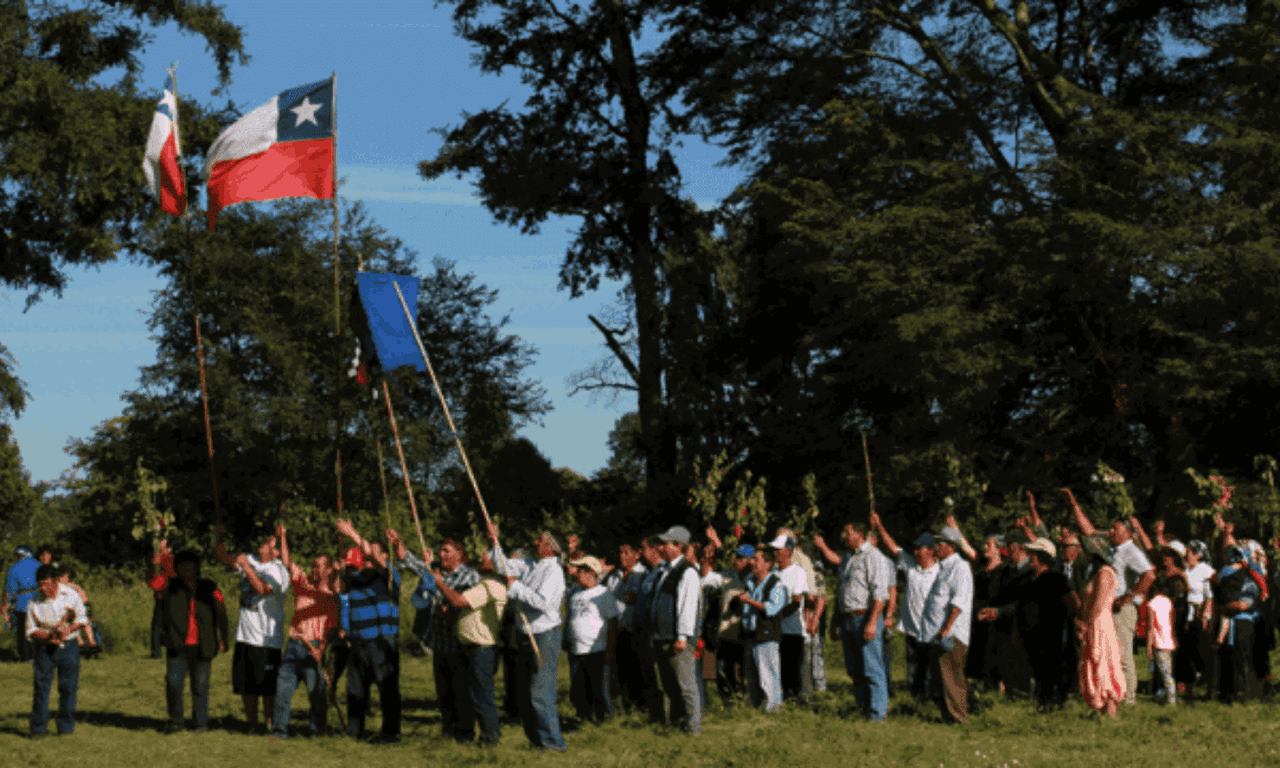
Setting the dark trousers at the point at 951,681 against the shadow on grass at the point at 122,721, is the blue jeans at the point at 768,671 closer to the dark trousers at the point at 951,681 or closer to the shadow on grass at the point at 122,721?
the dark trousers at the point at 951,681

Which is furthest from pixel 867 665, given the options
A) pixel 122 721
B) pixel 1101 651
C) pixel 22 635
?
pixel 22 635

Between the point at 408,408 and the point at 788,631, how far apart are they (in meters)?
29.8

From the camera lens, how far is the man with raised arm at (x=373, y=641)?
39.5 feet

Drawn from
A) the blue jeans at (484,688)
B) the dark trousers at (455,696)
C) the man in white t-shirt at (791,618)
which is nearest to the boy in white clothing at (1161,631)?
the man in white t-shirt at (791,618)

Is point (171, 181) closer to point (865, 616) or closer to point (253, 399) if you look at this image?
point (865, 616)

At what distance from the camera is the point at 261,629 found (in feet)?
41.3

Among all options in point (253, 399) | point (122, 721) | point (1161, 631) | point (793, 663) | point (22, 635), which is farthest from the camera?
point (253, 399)

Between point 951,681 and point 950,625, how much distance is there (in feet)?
2.07

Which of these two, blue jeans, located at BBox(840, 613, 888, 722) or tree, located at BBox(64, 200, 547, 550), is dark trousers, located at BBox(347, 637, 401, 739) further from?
tree, located at BBox(64, 200, 547, 550)

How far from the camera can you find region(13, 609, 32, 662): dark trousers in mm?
19000

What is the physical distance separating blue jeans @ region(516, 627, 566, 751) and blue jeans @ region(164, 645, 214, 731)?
3370mm

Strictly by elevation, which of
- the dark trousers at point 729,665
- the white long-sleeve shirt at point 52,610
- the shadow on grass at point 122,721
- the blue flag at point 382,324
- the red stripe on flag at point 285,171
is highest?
the red stripe on flag at point 285,171

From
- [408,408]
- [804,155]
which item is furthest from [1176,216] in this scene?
[408,408]

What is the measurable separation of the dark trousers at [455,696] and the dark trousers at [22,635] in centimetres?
953
